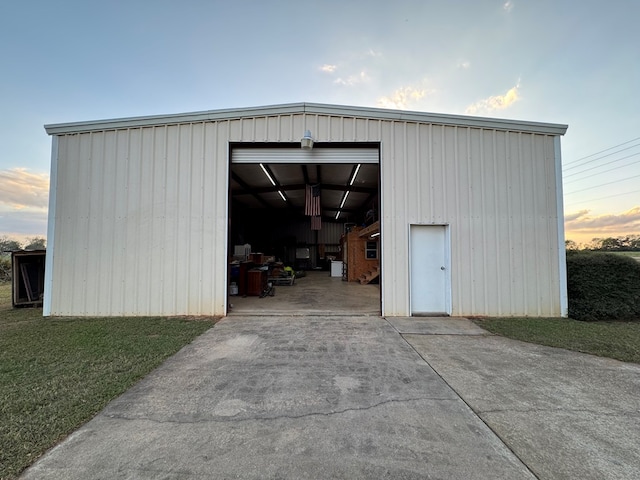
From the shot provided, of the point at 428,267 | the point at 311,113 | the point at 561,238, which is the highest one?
the point at 311,113

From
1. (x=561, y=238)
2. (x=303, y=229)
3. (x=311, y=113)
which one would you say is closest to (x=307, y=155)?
(x=311, y=113)

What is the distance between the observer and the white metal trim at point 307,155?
20.2ft

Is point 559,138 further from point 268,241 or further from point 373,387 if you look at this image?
point 268,241

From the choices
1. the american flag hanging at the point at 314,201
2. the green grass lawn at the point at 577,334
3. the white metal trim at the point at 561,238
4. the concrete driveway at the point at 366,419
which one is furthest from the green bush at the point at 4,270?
the white metal trim at the point at 561,238

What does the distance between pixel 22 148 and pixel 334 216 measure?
644 inches

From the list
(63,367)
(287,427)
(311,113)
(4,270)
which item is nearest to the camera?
(287,427)

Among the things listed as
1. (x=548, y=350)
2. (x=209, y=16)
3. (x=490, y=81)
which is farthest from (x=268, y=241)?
(x=548, y=350)

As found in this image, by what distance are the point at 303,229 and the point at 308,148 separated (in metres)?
16.3

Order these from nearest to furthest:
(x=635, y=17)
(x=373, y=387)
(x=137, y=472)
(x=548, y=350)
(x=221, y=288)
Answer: (x=137, y=472) → (x=373, y=387) → (x=548, y=350) → (x=221, y=288) → (x=635, y=17)

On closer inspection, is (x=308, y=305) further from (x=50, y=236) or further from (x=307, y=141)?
(x=50, y=236)

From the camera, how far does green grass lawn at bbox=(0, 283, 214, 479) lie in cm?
191

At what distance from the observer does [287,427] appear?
2.02 m

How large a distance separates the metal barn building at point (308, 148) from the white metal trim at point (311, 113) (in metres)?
0.02

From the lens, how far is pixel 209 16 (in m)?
6.93
